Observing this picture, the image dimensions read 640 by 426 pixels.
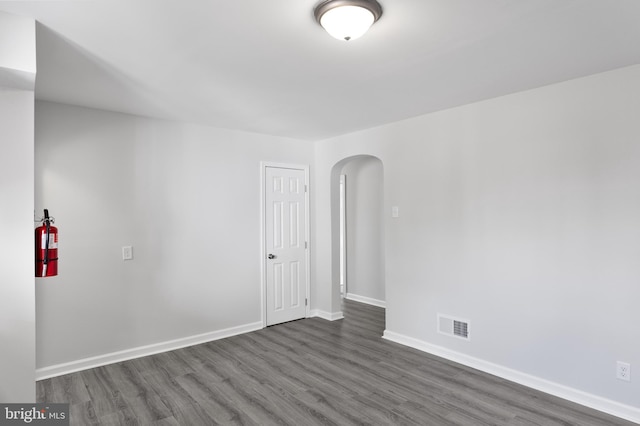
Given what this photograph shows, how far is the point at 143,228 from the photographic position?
395cm

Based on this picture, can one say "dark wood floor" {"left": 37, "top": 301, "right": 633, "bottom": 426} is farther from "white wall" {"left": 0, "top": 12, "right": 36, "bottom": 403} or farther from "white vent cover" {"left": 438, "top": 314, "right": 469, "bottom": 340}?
"white wall" {"left": 0, "top": 12, "right": 36, "bottom": 403}

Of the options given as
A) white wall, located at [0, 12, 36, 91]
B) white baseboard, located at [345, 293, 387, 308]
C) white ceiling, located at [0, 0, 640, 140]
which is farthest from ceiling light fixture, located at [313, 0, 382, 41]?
white baseboard, located at [345, 293, 387, 308]

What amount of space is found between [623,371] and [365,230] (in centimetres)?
396

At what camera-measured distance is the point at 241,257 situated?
4680 mm

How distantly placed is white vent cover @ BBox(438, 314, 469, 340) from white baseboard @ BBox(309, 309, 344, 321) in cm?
174

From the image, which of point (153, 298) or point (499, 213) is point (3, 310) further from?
point (499, 213)

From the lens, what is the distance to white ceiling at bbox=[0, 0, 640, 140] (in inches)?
77.1

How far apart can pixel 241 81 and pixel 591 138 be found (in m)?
2.81

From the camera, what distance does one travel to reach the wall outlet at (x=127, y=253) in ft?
12.5

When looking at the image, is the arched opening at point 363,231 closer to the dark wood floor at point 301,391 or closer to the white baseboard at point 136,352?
the white baseboard at point 136,352

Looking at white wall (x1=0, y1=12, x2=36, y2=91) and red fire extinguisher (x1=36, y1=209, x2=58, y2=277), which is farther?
red fire extinguisher (x1=36, y1=209, x2=58, y2=277)

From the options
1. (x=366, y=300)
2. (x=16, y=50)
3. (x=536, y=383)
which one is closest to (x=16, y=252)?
(x=16, y=50)

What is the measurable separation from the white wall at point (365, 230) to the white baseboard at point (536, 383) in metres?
1.94

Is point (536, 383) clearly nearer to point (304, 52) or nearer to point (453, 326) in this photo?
point (453, 326)
